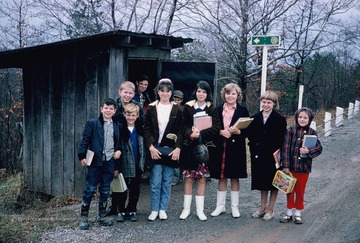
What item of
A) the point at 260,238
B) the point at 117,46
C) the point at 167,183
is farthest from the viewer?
the point at 117,46

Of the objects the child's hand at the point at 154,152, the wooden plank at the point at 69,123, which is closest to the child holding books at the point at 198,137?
the child's hand at the point at 154,152

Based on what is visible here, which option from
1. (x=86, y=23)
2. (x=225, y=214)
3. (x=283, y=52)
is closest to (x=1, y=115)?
(x=86, y=23)

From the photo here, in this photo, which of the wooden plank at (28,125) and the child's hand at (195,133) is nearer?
the child's hand at (195,133)

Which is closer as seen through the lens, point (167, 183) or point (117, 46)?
point (167, 183)

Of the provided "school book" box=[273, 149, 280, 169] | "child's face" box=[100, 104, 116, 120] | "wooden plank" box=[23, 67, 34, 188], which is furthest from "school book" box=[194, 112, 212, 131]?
"wooden plank" box=[23, 67, 34, 188]

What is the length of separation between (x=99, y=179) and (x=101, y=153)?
368 millimetres

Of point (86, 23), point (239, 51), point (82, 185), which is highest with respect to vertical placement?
point (86, 23)

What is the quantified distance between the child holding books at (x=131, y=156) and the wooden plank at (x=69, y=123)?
2.16 metres

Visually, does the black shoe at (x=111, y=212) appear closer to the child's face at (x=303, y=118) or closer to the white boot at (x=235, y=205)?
the white boot at (x=235, y=205)

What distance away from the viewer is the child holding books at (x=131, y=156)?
4836mm

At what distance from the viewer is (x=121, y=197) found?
4996mm

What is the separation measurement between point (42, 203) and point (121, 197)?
293 centimetres

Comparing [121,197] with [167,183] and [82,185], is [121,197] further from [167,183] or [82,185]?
[82,185]

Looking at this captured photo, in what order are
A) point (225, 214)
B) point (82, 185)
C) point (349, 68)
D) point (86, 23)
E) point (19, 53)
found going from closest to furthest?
point (225, 214)
point (82, 185)
point (19, 53)
point (86, 23)
point (349, 68)
